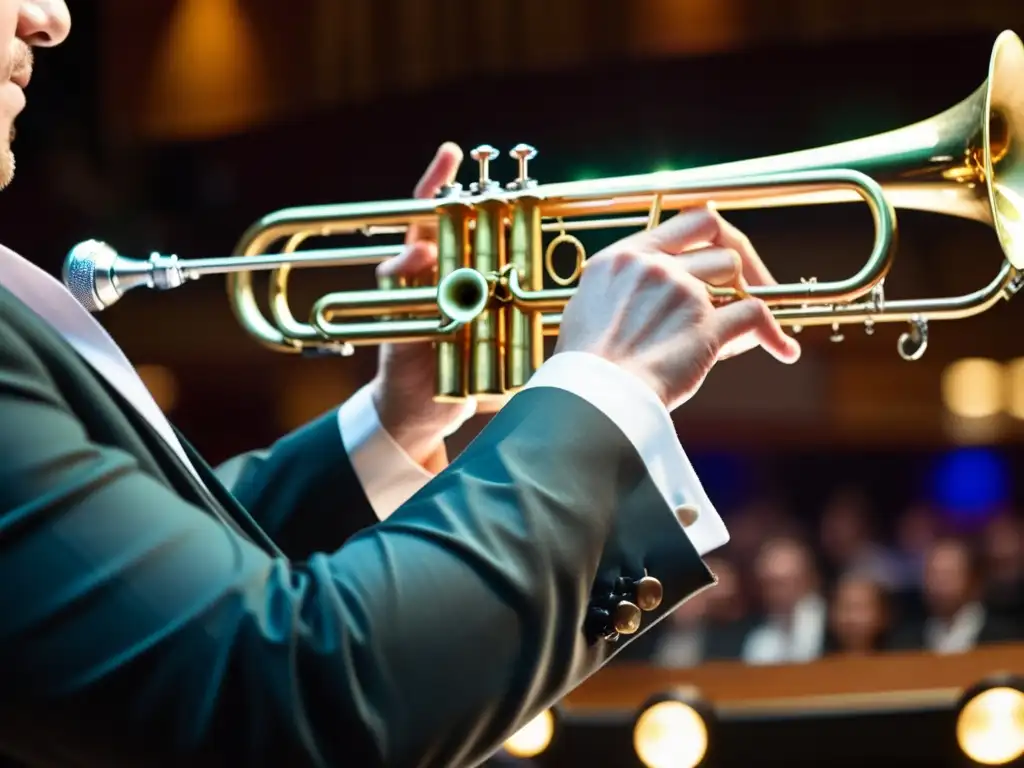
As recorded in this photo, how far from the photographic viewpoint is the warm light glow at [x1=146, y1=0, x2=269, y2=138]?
5109 millimetres

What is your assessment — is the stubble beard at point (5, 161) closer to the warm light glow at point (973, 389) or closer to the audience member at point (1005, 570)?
the audience member at point (1005, 570)

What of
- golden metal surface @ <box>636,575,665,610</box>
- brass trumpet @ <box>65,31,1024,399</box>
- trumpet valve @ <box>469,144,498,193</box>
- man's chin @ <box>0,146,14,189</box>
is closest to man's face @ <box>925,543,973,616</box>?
brass trumpet @ <box>65,31,1024,399</box>

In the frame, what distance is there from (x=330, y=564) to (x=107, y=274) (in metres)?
0.77

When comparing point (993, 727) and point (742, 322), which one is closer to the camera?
point (742, 322)

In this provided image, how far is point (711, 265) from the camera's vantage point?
1.08 m

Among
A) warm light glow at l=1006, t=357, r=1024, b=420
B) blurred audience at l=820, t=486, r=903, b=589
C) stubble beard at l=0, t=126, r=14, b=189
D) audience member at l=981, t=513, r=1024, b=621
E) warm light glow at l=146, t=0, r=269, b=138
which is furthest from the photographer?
warm light glow at l=1006, t=357, r=1024, b=420

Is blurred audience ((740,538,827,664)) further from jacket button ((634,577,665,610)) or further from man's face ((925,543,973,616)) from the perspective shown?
jacket button ((634,577,665,610))

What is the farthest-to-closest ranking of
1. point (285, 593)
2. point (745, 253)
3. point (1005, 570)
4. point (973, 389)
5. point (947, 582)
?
1. point (973, 389)
2. point (1005, 570)
3. point (947, 582)
4. point (745, 253)
5. point (285, 593)

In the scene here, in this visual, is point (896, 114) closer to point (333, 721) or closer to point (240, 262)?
point (240, 262)

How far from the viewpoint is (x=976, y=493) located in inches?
269

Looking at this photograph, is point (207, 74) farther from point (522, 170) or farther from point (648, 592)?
point (648, 592)

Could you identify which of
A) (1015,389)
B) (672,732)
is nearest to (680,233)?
(672,732)

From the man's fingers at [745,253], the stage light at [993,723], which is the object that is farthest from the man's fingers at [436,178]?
the stage light at [993,723]

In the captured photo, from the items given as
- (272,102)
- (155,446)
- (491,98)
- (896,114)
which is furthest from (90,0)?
(155,446)
